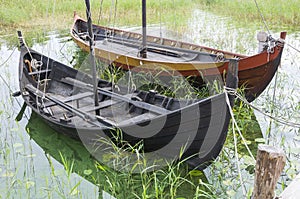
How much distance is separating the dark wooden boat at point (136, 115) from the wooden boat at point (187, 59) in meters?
0.91

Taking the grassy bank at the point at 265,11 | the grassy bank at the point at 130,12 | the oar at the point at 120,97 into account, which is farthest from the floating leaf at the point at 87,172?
the grassy bank at the point at 265,11

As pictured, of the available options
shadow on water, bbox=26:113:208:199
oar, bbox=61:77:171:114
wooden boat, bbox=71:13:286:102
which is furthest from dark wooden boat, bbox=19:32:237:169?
wooden boat, bbox=71:13:286:102

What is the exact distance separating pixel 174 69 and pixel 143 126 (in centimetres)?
198

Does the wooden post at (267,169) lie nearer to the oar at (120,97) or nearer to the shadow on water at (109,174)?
the shadow on water at (109,174)

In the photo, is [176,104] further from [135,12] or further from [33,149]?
[135,12]

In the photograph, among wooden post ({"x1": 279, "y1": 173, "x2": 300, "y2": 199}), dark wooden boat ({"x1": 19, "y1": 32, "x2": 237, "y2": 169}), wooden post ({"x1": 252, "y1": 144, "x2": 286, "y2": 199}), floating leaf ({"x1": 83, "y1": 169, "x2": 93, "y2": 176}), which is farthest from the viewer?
floating leaf ({"x1": 83, "y1": 169, "x2": 93, "y2": 176})

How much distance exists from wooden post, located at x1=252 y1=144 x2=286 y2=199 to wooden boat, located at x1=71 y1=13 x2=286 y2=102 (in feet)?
8.82

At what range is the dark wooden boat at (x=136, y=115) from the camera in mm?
2881

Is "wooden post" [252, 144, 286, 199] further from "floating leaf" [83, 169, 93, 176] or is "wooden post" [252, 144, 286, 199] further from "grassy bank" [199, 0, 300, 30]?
"grassy bank" [199, 0, 300, 30]

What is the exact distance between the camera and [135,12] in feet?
34.9

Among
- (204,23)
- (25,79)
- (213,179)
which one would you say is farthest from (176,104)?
(204,23)

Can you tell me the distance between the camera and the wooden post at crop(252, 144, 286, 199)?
1602 millimetres

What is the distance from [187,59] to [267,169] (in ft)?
13.3

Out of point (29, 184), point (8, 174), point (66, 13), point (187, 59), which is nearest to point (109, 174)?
point (29, 184)
